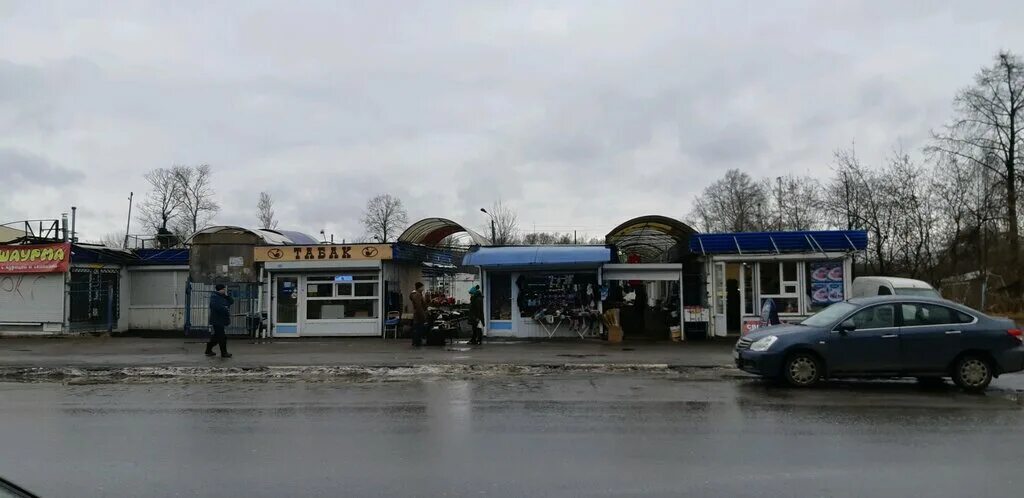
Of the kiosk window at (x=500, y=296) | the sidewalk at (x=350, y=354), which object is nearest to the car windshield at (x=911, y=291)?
the sidewalk at (x=350, y=354)

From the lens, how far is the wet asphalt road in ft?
19.8

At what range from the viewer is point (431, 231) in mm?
25203

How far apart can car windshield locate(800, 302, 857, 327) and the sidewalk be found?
262 centimetres

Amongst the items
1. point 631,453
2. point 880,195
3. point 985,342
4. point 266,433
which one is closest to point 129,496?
point 266,433

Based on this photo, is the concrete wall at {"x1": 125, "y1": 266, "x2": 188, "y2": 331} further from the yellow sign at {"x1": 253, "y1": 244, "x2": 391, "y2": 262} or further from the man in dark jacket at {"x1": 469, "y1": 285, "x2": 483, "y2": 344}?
the man in dark jacket at {"x1": 469, "y1": 285, "x2": 483, "y2": 344}

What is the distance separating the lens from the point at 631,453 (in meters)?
7.12

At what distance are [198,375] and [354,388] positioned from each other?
166 inches

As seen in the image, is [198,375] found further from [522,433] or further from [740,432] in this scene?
[740,432]

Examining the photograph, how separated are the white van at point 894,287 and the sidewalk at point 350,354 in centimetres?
425

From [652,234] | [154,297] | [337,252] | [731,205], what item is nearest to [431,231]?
[337,252]

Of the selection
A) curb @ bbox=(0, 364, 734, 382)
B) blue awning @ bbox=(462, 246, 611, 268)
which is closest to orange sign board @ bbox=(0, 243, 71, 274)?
curb @ bbox=(0, 364, 734, 382)

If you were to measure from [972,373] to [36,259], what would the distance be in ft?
86.4

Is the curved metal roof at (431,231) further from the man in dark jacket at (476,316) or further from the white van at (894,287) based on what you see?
the white van at (894,287)

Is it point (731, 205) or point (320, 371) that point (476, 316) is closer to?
point (320, 371)
